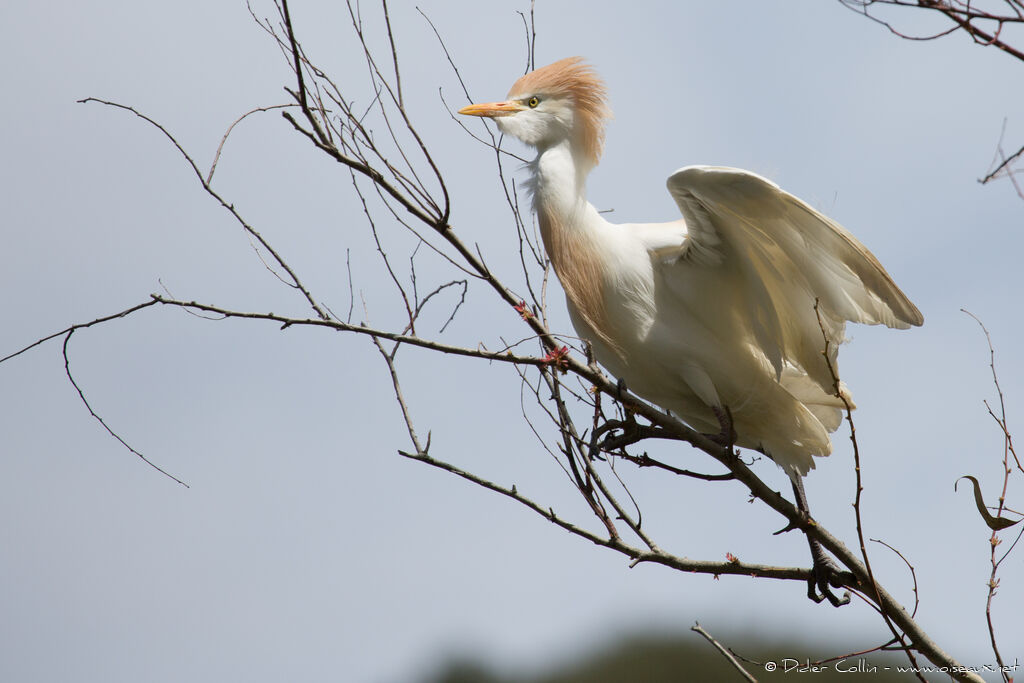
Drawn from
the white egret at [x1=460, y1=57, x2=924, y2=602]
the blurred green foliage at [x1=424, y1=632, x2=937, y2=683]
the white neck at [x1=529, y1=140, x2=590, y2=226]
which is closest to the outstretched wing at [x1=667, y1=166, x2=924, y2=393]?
the white egret at [x1=460, y1=57, x2=924, y2=602]

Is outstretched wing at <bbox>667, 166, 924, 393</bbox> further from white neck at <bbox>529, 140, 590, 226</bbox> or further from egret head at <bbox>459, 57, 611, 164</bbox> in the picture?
egret head at <bbox>459, 57, 611, 164</bbox>

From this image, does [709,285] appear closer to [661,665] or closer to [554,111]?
[554,111]

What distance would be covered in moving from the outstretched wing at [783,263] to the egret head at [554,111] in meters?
0.74

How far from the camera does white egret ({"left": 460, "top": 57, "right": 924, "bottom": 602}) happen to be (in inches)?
121

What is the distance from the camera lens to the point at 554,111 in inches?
152

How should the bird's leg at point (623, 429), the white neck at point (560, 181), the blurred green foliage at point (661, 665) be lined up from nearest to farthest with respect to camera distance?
1. the bird's leg at point (623, 429)
2. the white neck at point (560, 181)
3. the blurred green foliage at point (661, 665)

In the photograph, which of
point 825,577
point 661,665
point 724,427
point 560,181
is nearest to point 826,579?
point 825,577

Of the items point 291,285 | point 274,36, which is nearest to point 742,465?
point 291,285

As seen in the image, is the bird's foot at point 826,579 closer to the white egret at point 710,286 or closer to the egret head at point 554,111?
the white egret at point 710,286

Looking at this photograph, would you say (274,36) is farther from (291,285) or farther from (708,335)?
(708,335)

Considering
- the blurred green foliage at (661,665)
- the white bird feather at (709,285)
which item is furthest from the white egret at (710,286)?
the blurred green foliage at (661,665)

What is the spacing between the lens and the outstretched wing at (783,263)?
9.75ft

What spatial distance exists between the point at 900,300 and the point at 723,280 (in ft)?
2.20

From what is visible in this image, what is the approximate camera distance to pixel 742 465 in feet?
9.71
